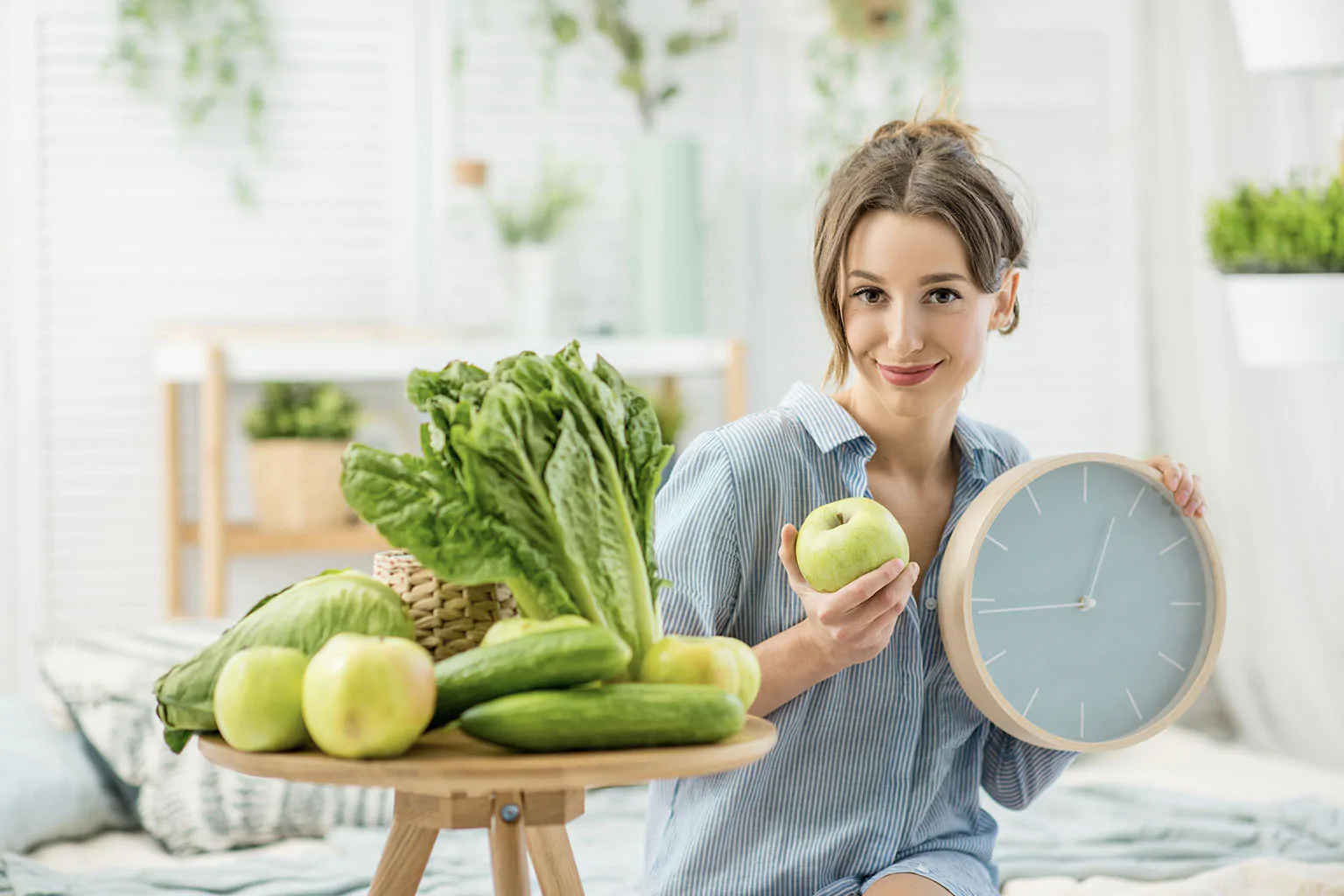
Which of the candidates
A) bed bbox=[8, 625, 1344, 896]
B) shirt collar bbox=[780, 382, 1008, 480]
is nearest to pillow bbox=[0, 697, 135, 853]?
bed bbox=[8, 625, 1344, 896]

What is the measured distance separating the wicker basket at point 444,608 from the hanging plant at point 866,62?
2.97 meters

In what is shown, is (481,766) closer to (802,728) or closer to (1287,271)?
(802,728)

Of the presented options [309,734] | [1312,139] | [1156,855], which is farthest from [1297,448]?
[309,734]

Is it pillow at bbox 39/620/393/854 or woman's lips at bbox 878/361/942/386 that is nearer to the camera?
woman's lips at bbox 878/361/942/386

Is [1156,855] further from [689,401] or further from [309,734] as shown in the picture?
[689,401]

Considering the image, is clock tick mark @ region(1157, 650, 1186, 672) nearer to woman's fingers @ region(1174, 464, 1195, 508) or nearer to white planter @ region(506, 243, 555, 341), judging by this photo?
woman's fingers @ region(1174, 464, 1195, 508)

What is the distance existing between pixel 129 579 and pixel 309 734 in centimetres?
319

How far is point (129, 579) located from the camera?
391cm

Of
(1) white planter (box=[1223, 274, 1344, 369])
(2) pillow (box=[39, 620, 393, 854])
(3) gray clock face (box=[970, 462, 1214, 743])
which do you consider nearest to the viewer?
(3) gray clock face (box=[970, 462, 1214, 743])

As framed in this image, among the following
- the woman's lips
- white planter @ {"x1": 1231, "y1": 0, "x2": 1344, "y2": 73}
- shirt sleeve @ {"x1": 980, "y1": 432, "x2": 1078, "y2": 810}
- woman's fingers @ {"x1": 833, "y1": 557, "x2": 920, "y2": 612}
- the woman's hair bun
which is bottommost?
shirt sleeve @ {"x1": 980, "y1": 432, "x2": 1078, "y2": 810}

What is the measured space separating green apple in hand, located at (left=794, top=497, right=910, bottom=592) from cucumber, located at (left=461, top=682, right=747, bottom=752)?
0.25 m

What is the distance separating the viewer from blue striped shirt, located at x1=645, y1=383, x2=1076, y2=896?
1.50 metres

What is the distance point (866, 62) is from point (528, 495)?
10.5 ft

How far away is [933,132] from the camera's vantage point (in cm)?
165
